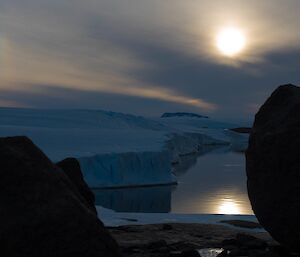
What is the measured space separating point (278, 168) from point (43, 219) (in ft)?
11.3

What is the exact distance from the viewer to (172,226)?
33.2 feet

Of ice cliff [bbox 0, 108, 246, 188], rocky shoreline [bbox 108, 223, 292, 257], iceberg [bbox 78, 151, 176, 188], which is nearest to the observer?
rocky shoreline [bbox 108, 223, 292, 257]

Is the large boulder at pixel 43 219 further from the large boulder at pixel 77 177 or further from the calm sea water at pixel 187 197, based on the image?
the calm sea water at pixel 187 197

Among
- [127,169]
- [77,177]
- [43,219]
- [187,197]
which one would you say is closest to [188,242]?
[77,177]

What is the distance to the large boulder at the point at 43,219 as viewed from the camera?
14.3 ft

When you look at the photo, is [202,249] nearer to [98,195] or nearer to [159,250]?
[159,250]

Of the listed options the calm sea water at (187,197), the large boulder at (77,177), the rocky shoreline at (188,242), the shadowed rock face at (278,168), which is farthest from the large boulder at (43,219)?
the calm sea water at (187,197)

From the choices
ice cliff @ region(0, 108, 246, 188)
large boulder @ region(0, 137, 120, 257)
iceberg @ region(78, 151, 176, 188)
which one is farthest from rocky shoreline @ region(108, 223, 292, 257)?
ice cliff @ region(0, 108, 246, 188)

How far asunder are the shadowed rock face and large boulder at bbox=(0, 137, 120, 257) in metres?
2.89

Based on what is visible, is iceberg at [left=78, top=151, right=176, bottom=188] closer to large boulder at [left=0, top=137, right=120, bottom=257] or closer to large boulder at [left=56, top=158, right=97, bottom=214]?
large boulder at [left=56, top=158, right=97, bottom=214]

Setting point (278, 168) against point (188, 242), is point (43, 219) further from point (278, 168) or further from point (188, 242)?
point (188, 242)

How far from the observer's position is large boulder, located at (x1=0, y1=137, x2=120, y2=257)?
4.35m

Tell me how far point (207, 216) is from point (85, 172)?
13688 mm

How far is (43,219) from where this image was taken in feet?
14.5
